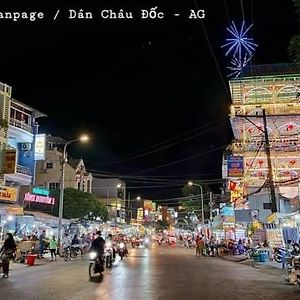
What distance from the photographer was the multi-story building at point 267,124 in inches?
2036

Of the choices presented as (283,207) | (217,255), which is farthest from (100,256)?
(283,207)

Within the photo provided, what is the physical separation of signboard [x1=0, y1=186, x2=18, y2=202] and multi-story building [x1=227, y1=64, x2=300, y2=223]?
2578 centimetres

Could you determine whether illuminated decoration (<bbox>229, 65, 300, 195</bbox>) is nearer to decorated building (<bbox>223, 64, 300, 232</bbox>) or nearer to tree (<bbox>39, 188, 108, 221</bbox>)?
decorated building (<bbox>223, 64, 300, 232</bbox>)

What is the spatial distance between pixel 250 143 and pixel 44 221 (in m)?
25.9

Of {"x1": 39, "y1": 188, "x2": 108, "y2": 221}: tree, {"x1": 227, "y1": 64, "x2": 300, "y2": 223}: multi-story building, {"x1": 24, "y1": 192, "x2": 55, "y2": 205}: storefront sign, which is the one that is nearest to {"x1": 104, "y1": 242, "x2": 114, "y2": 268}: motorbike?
{"x1": 24, "y1": 192, "x2": 55, "y2": 205}: storefront sign

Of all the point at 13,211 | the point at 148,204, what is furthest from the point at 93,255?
the point at 148,204

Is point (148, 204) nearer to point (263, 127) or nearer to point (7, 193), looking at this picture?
point (263, 127)

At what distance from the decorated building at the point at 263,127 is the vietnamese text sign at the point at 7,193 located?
24.8 metres

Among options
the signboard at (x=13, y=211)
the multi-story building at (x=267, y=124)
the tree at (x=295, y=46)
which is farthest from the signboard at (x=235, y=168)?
the tree at (x=295, y=46)

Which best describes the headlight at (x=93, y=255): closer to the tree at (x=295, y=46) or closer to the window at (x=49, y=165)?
the tree at (x=295, y=46)

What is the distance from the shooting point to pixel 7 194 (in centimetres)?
3189

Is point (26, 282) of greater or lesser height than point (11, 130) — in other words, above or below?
below

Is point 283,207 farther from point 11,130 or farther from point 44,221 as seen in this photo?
point 11,130

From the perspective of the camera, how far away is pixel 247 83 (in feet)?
181
